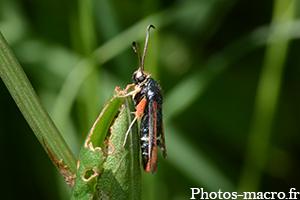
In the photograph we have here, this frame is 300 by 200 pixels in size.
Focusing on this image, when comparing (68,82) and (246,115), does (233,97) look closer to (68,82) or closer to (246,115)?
(246,115)

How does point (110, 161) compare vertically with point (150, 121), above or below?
below

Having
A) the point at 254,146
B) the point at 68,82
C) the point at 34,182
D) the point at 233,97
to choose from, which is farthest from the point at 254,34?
the point at 34,182

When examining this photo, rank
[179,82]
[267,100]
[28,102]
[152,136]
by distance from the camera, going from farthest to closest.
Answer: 1. [179,82]
2. [267,100]
3. [152,136]
4. [28,102]

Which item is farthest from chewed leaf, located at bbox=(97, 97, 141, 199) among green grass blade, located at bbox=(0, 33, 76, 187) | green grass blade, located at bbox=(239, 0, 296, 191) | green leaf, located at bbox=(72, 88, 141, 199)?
green grass blade, located at bbox=(239, 0, 296, 191)

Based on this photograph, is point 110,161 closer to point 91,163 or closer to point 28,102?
point 91,163

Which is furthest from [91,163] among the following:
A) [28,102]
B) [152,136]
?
[152,136]

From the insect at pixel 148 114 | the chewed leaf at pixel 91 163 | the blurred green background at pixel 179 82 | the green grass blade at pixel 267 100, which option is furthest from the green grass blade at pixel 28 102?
the green grass blade at pixel 267 100
